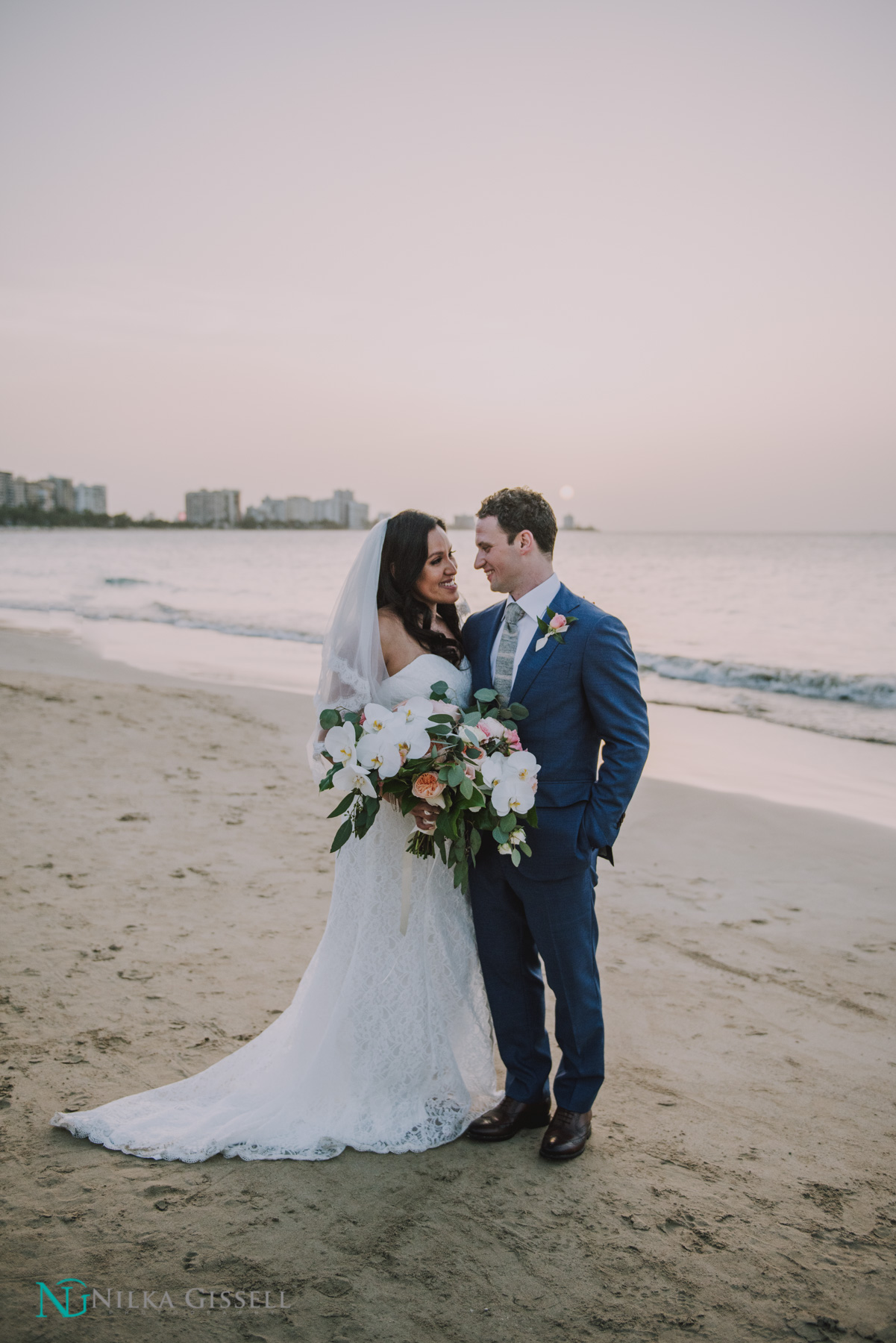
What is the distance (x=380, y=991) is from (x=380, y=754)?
3.42 ft

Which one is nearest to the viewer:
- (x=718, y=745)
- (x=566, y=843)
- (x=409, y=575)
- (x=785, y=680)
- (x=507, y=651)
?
(x=566, y=843)

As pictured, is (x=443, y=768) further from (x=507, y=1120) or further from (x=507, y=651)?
(x=507, y=1120)

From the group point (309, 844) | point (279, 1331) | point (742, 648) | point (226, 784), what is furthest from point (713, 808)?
point (742, 648)

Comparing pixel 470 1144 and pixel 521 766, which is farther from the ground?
pixel 521 766

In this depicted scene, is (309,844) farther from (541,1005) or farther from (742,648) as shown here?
(742,648)

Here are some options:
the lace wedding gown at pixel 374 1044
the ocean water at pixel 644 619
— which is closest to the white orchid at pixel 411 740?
the lace wedding gown at pixel 374 1044

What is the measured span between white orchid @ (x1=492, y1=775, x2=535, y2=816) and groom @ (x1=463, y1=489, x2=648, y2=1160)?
0.25 metres

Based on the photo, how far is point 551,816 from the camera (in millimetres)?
3021

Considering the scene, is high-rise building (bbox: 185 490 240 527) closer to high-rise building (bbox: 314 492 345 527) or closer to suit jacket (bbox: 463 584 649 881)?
high-rise building (bbox: 314 492 345 527)

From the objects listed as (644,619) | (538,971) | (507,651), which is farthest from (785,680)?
(507,651)

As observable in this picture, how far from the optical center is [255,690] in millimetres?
12922

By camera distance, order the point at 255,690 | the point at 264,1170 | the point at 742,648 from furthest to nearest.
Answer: the point at 742,648 < the point at 255,690 < the point at 264,1170

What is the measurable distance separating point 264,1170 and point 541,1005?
1.14m

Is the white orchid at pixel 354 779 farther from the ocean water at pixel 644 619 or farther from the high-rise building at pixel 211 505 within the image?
the high-rise building at pixel 211 505
